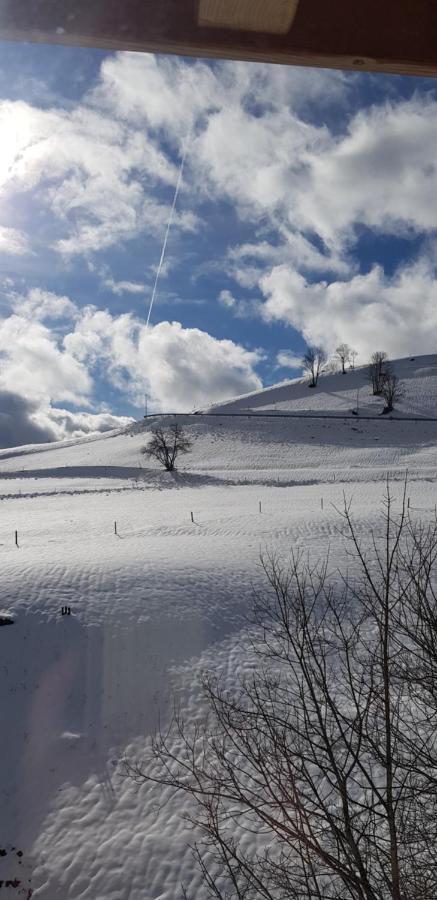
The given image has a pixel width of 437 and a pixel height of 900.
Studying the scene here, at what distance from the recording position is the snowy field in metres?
9.77

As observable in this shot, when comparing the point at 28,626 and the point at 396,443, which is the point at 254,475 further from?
the point at 28,626

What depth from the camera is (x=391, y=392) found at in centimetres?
8206

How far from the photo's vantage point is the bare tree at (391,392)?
81588 millimetres

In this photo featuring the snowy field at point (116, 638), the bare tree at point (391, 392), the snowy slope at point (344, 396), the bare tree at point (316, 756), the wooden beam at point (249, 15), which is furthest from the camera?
the snowy slope at point (344, 396)

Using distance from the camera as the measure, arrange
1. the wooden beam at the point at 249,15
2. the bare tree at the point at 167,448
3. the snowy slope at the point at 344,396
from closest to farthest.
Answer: the wooden beam at the point at 249,15 < the bare tree at the point at 167,448 < the snowy slope at the point at 344,396

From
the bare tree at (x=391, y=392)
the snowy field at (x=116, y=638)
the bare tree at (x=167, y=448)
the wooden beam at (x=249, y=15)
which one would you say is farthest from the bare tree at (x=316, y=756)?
the bare tree at (x=391, y=392)

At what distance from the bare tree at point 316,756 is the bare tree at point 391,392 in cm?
6942

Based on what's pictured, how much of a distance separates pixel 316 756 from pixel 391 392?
3199 inches

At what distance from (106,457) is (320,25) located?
62.3 meters

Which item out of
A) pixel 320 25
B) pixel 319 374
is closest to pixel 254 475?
pixel 320 25

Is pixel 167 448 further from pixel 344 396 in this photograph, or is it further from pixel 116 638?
pixel 344 396

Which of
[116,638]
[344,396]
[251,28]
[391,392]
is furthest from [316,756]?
[344,396]

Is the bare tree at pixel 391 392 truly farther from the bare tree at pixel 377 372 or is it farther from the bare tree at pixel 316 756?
the bare tree at pixel 316 756

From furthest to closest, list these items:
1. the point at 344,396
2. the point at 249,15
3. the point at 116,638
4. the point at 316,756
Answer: the point at 344,396 < the point at 116,638 < the point at 316,756 < the point at 249,15
